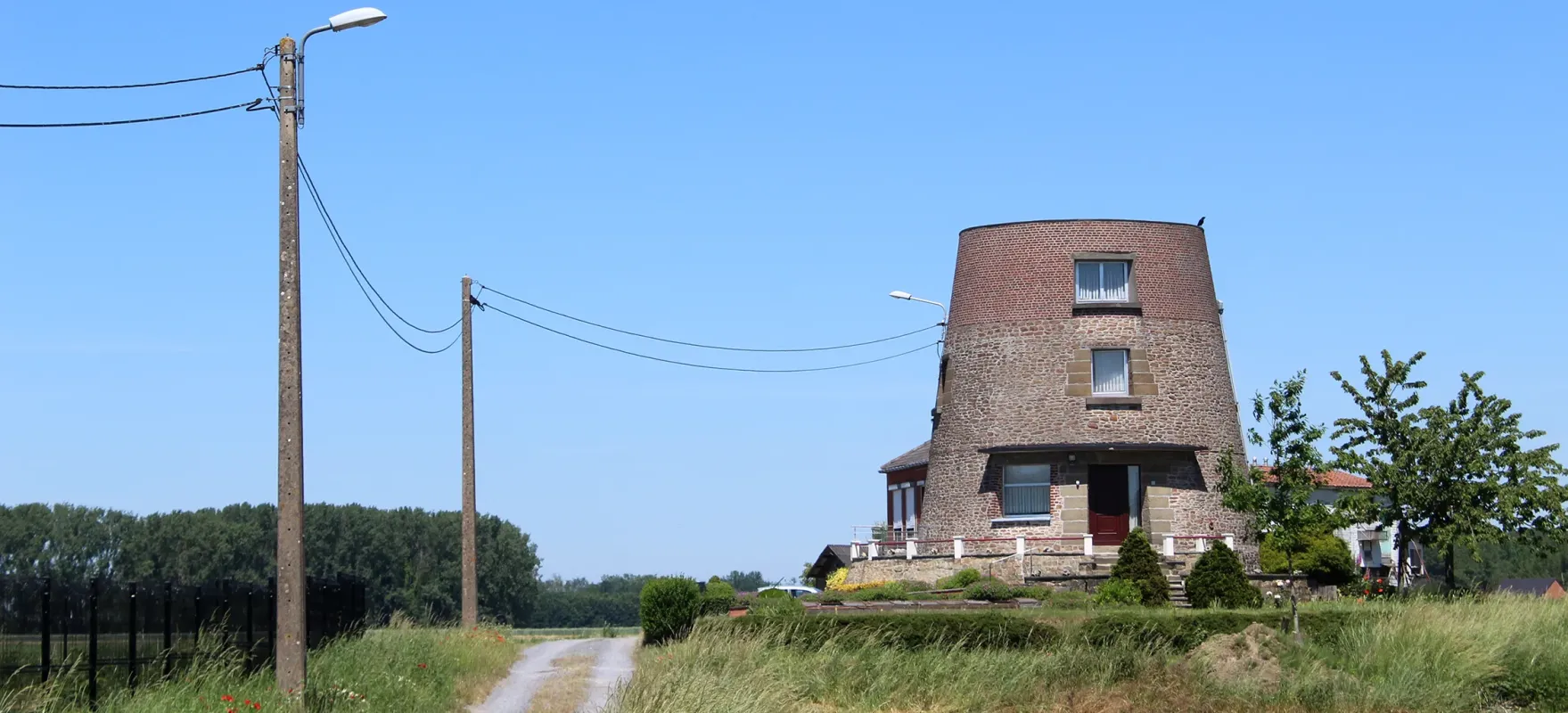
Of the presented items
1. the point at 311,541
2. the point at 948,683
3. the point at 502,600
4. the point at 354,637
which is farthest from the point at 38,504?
the point at 948,683

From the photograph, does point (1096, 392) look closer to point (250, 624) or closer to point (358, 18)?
point (250, 624)

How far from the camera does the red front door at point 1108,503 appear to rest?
46906 mm

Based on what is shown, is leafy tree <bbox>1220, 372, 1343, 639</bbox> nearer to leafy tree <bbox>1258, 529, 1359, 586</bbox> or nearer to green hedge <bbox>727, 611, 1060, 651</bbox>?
leafy tree <bbox>1258, 529, 1359, 586</bbox>

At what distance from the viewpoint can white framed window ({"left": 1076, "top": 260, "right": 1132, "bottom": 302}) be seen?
1865 inches

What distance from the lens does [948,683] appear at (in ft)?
85.2

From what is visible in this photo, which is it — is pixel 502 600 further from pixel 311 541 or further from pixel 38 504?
pixel 38 504

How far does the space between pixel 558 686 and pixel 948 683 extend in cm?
700

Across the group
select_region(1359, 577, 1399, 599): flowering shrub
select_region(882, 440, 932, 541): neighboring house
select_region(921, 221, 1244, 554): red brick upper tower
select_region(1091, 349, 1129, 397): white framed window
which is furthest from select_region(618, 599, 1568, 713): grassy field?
select_region(882, 440, 932, 541): neighboring house

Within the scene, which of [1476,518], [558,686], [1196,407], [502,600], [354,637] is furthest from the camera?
[502,600]

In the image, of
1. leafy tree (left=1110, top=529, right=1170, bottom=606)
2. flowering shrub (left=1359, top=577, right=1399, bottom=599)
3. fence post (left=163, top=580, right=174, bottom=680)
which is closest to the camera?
fence post (left=163, top=580, right=174, bottom=680)

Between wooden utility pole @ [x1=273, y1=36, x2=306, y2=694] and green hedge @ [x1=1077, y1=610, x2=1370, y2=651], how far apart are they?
13123mm

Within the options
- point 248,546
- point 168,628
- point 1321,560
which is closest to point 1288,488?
point 1321,560

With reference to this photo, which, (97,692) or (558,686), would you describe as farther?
(558,686)

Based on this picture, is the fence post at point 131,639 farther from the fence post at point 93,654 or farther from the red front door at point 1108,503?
the red front door at point 1108,503
